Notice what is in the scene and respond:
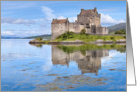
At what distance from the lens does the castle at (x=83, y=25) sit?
116 ft

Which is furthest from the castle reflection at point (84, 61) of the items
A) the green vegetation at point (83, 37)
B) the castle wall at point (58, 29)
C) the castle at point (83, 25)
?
the castle wall at point (58, 29)

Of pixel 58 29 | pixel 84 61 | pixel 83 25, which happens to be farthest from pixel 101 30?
pixel 84 61

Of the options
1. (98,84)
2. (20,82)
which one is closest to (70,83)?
(98,84)

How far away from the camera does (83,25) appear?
37.3m

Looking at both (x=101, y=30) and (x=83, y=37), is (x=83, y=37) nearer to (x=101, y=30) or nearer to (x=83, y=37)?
(x=83, y=37)

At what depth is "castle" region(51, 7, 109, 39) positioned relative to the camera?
35.3 meters

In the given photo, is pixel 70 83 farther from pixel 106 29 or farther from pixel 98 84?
pixel 106 29

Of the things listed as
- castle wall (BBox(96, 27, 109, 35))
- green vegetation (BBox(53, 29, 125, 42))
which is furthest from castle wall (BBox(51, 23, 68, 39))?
castle wall (BBox(96, 27, 109, 35))

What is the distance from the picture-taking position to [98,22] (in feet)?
127

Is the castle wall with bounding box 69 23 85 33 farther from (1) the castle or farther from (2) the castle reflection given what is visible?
(2) the castle reflection

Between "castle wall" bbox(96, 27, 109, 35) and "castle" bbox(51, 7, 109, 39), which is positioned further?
"castle wall" bbox(96, 27, 109, 35)

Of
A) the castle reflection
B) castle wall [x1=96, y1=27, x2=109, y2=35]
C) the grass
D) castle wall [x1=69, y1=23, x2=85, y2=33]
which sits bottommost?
the castle reflection

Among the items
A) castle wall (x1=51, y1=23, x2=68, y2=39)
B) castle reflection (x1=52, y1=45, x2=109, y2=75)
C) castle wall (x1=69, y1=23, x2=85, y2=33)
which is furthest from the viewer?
castle wall (x1=69, y1=23, x2=85, y2=33)

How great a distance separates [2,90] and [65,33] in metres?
29.6
